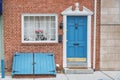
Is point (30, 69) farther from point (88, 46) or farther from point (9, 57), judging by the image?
point (88, 46)

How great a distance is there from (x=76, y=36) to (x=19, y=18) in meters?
2.88

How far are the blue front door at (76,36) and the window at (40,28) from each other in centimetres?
69

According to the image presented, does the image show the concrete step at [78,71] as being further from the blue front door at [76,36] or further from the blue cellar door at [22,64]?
the blue cellar door at [22,64]

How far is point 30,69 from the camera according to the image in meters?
12.9

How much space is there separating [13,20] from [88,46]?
382 centimetres

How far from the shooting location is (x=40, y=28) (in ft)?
46.7

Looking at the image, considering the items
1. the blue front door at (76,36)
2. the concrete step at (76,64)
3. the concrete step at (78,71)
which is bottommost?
the concrete step at (78,71)

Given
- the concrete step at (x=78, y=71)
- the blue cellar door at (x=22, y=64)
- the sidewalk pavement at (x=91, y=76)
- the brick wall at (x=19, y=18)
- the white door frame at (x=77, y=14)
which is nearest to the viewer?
the sidewalk pavement at (x=91, y=76)

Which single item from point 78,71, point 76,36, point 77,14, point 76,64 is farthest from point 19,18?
point 78,71

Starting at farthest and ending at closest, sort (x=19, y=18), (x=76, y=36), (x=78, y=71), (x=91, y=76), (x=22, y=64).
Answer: (x=76, y=36), (x=19, y=18), (x=78, y=71), (x=22, y=64), (x=91, y=76)

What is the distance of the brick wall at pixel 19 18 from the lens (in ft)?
45.4

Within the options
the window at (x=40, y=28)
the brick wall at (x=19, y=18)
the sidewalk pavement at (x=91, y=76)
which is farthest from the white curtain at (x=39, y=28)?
the sidewalk pavement at (x=91, y=76)

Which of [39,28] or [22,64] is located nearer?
[22,64]

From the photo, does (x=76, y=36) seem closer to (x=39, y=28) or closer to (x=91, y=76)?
(x=39, y=28)
